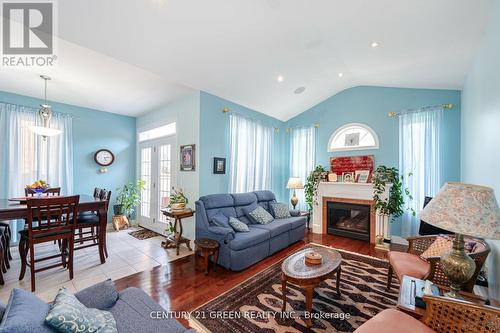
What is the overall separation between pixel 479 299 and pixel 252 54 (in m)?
3.47

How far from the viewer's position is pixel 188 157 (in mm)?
3920

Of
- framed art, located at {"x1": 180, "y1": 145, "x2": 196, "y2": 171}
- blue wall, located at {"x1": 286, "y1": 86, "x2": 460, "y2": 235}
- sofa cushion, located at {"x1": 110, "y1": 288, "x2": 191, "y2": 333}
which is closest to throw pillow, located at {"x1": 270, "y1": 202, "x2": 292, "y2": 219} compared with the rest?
blue wall, located at {"x1": 286, "y1": 86, "x2": 460, "y2": 235}

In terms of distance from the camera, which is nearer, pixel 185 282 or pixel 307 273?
pixel 307 273

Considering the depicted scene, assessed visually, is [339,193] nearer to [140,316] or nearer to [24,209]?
[140,316]

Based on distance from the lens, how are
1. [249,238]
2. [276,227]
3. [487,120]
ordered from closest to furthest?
[487,120], [249,238], [276,227]

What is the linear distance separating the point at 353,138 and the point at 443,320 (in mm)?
4017

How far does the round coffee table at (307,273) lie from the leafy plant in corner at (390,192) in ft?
7.06

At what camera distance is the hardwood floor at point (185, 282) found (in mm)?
2275

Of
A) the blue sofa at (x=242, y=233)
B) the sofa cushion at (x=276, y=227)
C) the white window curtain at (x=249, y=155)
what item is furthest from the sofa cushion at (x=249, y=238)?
the white window curtain at (x=249, y=155)

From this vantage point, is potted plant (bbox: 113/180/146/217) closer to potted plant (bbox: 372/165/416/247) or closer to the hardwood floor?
the hardwood floor

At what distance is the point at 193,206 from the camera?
381 centimetres

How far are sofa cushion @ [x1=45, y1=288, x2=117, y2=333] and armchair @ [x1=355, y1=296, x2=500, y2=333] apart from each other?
1471 millimetres

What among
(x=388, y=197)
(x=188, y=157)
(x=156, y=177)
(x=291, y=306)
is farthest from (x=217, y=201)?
(x=388, y=197)

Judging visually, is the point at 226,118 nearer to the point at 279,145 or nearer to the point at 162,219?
the point at 279,145
